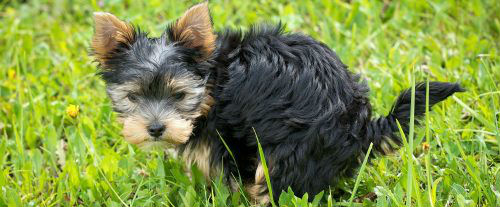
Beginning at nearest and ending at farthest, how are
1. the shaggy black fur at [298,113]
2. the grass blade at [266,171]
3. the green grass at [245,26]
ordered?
the grass blade at [266,171] < the shaggy black fur at [298,113] < the green grass at [245,26]

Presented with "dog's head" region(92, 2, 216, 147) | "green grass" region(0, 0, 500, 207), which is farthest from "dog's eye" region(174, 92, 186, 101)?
"green grass" region(0, 0, 500, 207)

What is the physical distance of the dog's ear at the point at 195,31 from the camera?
3.89m

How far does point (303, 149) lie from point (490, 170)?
1.35 meters

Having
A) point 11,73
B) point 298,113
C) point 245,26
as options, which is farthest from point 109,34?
point 245,26

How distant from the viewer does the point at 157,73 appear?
3740 mm

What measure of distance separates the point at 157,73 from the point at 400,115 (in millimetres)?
1500

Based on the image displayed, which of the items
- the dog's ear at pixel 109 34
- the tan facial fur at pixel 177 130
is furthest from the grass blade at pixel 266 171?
the dog's ear at pixel 109 34

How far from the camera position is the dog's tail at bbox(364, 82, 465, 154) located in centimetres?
358

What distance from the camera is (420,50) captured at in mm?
5879

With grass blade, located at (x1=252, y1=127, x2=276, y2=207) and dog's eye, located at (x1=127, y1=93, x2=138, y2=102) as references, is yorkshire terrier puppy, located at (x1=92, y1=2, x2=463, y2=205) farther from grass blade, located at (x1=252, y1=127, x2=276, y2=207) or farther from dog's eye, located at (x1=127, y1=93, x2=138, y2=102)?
grass blade, located at (x1=252, y1=127, x2=276, y2=207)

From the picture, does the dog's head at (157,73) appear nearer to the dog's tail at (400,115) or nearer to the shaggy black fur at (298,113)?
the shaggy black fur at (298,113)

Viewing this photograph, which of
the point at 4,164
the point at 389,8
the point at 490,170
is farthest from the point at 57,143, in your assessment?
the point at 389,8

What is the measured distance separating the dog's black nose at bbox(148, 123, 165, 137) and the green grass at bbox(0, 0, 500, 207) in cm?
54

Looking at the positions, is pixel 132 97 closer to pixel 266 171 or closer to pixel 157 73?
pixel 157 73
